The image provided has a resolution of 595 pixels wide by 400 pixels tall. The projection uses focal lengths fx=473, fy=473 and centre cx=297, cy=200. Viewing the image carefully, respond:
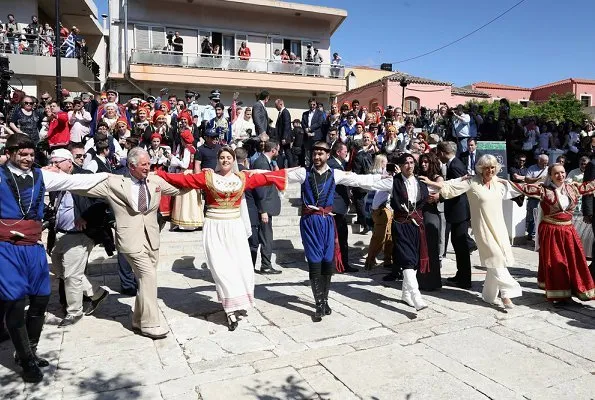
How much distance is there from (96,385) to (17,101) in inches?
341

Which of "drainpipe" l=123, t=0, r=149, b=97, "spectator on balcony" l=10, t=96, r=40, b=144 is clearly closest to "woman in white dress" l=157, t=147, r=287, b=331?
"spectator on balcony" l=10, t=96, r=40, b=144

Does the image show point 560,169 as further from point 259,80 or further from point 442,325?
point 259,80

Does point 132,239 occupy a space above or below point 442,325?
above

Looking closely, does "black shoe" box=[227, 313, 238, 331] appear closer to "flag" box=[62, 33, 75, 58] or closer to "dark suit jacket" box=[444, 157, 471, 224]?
"dark suit jacket" box=[444, 157, 471, 224]

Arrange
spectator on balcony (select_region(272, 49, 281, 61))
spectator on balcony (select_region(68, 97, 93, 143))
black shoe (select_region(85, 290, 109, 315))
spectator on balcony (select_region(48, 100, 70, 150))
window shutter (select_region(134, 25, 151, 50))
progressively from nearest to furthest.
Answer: black shoe (select_region(85, 290, 109, 315)) < spectator on balcony (select_region(48, 100, 70, 150)) < spectator on balcony (select_region(68, 97, 93, 143)) < window shutter (select_region(134, 25, 151, 50)) < spectator on balcony (select_region(272, 49, 281, 61))

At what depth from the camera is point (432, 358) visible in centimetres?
431

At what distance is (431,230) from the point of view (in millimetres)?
6570

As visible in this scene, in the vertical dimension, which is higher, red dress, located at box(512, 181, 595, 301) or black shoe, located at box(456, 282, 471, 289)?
red dress, located at box(512, 181, 595, 301)

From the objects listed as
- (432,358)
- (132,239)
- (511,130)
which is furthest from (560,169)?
(511,130)

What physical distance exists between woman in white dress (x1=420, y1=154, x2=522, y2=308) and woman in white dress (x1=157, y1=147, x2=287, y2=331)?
239 cm

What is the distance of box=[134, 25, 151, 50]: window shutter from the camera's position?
22188 mm

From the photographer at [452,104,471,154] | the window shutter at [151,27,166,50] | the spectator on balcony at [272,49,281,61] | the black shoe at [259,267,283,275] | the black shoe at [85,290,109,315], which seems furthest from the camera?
the spectator on balcony at [272,49,281,61]

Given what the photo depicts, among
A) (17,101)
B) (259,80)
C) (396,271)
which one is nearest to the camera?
(396,271)

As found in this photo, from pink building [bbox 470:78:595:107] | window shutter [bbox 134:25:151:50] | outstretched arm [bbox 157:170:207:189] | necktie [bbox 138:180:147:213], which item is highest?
pink building [bbox 470:78:595:107]
